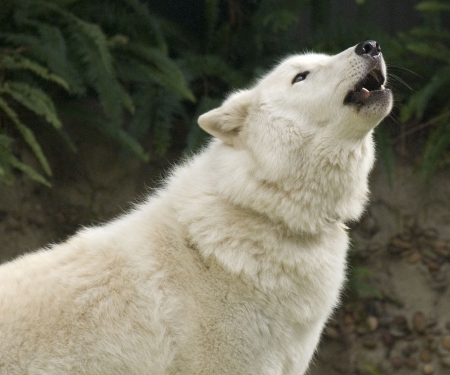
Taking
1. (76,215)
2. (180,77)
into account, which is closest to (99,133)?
(76,215)

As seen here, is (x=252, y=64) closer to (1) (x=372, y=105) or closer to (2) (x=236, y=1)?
(2) (x=236, y=1)

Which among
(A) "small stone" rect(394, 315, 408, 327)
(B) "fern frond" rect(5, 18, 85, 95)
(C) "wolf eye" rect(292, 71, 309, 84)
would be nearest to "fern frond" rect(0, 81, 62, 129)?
(B) "fern frond" rect(5, 18, 85, 95)

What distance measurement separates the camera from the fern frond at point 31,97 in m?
5.75

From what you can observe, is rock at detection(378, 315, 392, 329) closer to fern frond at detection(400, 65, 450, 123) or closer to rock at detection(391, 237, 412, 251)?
rock at detection(391, 237, 412, 251)

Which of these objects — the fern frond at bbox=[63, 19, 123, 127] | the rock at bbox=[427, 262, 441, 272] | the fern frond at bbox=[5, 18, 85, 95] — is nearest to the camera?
the fern frond at bbox=[5, 18, 85, 95]

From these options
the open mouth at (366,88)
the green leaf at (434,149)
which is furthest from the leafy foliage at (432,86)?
the open mouth at (366,88)

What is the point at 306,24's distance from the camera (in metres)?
8.10

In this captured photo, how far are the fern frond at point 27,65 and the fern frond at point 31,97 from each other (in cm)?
17

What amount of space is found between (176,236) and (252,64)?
13.6ft

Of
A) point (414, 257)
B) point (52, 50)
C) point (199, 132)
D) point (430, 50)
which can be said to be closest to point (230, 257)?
point (199, 132)

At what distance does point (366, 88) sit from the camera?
12.6ft

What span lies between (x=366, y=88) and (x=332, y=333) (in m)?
4.14

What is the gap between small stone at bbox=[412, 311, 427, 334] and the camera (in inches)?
281

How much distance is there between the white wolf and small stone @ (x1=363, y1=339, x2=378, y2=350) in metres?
3.70
